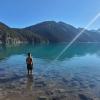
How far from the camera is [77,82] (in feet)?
81.0

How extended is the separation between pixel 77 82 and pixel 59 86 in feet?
9.59

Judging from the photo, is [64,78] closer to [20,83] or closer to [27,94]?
[20,83]

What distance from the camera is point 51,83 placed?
23.8 metres

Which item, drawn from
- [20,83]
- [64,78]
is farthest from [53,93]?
[64,78]

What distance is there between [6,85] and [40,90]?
405 centimetres

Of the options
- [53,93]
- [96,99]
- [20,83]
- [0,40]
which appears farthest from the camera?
[0,40]

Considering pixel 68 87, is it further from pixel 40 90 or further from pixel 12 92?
pixel 12 92

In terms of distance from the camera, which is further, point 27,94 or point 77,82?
point 77,82

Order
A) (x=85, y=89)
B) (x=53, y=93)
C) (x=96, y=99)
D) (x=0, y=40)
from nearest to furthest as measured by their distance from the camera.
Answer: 1. (x=96, y=99)
2. (x=53, y=93)
3. (x=85, y=89)
4. (x=0, y=40)

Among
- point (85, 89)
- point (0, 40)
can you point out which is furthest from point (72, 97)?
point (0, 40)

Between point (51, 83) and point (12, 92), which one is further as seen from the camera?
point (51, 83)

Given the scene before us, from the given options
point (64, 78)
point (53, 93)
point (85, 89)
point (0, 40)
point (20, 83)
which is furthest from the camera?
point (0, 40)

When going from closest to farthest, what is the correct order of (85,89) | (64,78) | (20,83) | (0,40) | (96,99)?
(96,99), (85,89), (20,83), (64,78), (0,40)

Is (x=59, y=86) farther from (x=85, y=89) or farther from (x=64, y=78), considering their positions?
(x=64, y=78)
